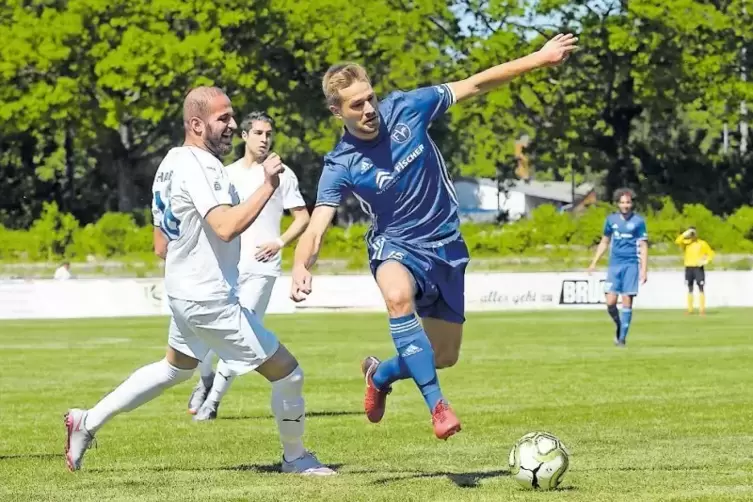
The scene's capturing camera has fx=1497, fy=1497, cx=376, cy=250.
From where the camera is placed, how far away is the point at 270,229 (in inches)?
460

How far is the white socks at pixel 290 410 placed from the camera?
8.21 meters

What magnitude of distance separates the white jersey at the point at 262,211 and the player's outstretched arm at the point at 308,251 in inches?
123

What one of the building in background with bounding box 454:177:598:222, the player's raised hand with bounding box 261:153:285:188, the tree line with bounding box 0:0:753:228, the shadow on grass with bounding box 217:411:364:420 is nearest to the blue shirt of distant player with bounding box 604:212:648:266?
the shadow on grass with bounding box 217:411:364:420

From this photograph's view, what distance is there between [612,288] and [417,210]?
14119 millimetres

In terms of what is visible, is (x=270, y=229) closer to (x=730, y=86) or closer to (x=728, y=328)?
(x=728, y=328)

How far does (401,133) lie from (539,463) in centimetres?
204

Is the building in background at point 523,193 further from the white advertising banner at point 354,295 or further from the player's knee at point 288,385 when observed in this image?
the player's knee at point 288,385

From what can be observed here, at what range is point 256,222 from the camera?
38.1ft

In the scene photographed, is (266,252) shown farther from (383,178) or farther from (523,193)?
(523,193)

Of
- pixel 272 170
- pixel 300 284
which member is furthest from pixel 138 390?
pixel 272 170

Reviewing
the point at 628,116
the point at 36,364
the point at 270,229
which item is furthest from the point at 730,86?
the point at 270,229

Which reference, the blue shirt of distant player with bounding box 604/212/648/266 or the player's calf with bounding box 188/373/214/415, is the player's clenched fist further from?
the blue shirt of distant player with bounding box 604/212/648/266

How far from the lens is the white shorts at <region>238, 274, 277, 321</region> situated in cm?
1141

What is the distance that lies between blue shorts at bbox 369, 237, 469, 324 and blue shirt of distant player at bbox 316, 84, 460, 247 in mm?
54
